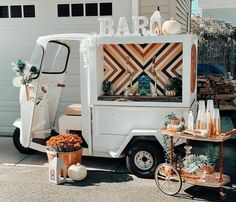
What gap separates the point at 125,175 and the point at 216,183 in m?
1.47

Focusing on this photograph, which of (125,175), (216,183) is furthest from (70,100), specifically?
(216,183)

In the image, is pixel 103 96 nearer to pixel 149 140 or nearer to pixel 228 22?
pixel 149 140

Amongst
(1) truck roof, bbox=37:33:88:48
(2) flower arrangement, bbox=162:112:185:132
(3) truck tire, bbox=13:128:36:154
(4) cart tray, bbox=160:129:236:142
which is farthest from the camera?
(3) truck tire, bbox=13:128:36:154

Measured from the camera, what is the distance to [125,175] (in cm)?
624

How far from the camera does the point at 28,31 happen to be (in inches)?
333

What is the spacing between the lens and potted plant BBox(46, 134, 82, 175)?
604 centimetres

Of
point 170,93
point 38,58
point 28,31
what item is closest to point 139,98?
point 170,93

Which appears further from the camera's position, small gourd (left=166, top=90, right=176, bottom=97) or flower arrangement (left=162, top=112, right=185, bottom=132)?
small gourd (left=166, top=90, right=176, bottom=97)

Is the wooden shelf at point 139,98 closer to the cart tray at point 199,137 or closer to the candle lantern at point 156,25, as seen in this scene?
the cart tray at point 199,137

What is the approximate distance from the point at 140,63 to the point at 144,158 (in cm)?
150

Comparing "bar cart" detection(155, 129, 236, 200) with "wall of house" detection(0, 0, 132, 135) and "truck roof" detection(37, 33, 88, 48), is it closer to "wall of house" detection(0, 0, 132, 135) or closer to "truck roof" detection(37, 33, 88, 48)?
"truck roof" detection(37, 33, 88, 48)

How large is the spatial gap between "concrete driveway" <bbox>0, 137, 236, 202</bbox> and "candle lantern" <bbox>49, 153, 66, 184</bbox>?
0.09m

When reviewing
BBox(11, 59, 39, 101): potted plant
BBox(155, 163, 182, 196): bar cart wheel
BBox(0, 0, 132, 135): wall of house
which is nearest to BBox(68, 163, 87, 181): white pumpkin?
BBox(155, 163, 182, 196): bar cart wheel

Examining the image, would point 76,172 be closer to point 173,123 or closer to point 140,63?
point 173,123
